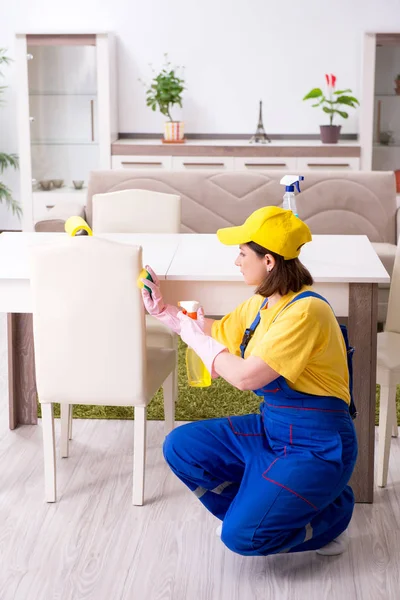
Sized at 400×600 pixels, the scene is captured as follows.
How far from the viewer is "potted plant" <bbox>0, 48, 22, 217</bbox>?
649 centimetres

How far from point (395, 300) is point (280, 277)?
93 cm

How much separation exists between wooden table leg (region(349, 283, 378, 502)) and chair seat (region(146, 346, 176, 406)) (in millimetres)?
609

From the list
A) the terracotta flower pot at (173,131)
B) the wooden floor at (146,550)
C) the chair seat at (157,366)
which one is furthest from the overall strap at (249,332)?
the terracotta flower pot at (173,131)

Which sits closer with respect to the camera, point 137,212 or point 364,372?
point 364,372

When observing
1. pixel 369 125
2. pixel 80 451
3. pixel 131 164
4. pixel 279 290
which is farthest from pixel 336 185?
pixel 279 290

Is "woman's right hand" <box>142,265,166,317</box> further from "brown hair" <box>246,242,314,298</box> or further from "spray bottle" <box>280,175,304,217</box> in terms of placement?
"spray bottle" <box>280,175,304,217</box>

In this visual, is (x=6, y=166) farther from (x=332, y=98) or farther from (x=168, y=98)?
(x=332, y=98)

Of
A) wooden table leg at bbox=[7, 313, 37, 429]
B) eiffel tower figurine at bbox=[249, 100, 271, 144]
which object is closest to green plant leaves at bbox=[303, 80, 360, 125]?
eiffel tower figurine at bbox=[249, 100, 271, 144]

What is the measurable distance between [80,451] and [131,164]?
337 centimetres

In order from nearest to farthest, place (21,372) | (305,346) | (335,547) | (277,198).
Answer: (305,346) → (335,547) → (21,372) → (277,198)

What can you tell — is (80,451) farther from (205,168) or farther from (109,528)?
(205,168)

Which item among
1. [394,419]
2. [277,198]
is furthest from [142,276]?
[277,198]

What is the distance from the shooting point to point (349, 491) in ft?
7.52

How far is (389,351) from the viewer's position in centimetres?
277
